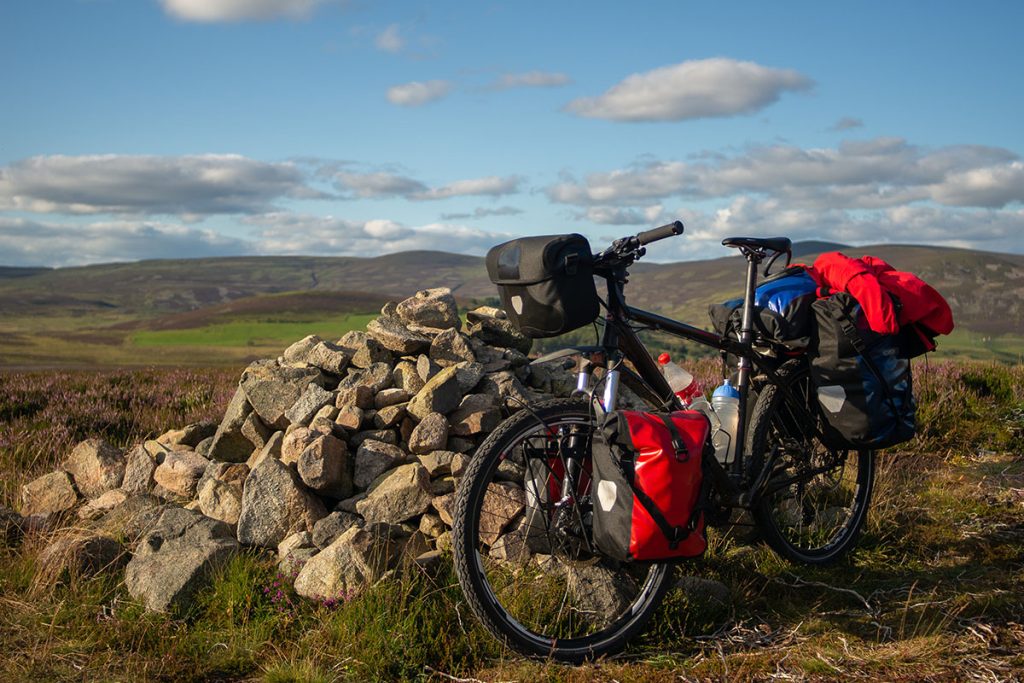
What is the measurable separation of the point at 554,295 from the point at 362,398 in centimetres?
271

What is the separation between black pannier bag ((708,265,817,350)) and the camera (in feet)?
17.1

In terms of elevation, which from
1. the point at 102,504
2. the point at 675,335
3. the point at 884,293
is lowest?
the point at 102,504

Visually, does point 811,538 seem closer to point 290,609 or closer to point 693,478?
point 693,478

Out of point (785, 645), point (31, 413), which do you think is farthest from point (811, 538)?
point (31, 413)

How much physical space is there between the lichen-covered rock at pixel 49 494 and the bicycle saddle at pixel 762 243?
5757 mm

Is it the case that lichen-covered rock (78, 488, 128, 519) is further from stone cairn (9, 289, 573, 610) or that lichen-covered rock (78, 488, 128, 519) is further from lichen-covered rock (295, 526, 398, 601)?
lichen-covered rock (295, 526, 398, 601)

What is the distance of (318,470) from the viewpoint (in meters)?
5.55

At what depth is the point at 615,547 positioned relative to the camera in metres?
4.01

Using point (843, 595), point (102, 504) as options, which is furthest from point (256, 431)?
point (843, 595)

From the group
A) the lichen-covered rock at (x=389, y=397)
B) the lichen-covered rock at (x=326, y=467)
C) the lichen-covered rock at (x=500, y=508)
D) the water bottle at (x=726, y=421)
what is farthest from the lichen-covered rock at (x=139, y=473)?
the water bottle at (x=726, y=421)

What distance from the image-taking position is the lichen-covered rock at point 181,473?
6.64m

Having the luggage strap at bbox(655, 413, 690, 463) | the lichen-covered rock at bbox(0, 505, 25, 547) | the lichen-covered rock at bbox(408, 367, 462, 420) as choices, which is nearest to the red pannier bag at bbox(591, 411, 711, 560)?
the luggage strap at bbox(655, 413, 690, 463)

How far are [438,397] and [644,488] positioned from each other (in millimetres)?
2357

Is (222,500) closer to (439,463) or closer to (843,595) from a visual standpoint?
(439,463)
